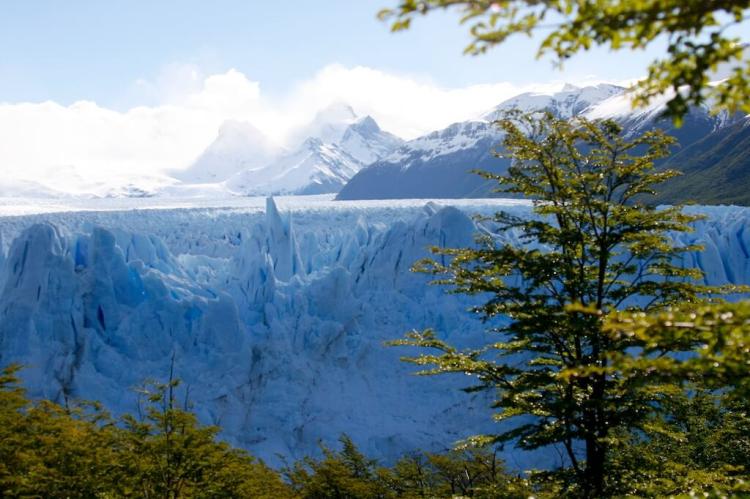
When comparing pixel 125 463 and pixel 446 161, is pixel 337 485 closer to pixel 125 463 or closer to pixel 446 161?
pixel 125 463

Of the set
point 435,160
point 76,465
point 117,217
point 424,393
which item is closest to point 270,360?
point 424,393

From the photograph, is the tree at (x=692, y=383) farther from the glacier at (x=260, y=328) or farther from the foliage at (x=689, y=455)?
the glacier at (x=260, y=328)

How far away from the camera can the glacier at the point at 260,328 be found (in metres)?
26.5

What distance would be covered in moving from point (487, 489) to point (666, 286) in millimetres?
3649

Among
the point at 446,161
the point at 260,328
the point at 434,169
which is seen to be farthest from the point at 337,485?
the point at 434,169

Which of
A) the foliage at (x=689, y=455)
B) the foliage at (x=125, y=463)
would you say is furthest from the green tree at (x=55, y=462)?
the foliage at (x=689, y=455)

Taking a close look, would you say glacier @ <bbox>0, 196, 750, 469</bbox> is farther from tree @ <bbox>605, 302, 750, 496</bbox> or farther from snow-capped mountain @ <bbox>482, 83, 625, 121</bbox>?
snow-capped mountain @ <bbox>482, 83, 625, 121</bbox>

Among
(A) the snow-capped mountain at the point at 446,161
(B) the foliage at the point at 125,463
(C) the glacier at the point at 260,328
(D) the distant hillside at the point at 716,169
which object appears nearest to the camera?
(B) the foliage at the point at 125,463

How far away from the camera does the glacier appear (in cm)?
2648

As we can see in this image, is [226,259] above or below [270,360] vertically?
above

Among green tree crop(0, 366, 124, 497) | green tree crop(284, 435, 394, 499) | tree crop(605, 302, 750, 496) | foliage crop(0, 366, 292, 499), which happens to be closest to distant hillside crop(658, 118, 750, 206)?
tree crop(605, 302, 750, 496)

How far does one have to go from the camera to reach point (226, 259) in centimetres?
3353

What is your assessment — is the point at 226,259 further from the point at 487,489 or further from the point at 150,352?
the point at 487,489

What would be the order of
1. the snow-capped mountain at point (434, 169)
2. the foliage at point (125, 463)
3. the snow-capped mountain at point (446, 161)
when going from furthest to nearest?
the snow-capped mountain at point (446, 161) → the snow-capped mountain at point (434, 169) → the foliage at point (125, 463)
